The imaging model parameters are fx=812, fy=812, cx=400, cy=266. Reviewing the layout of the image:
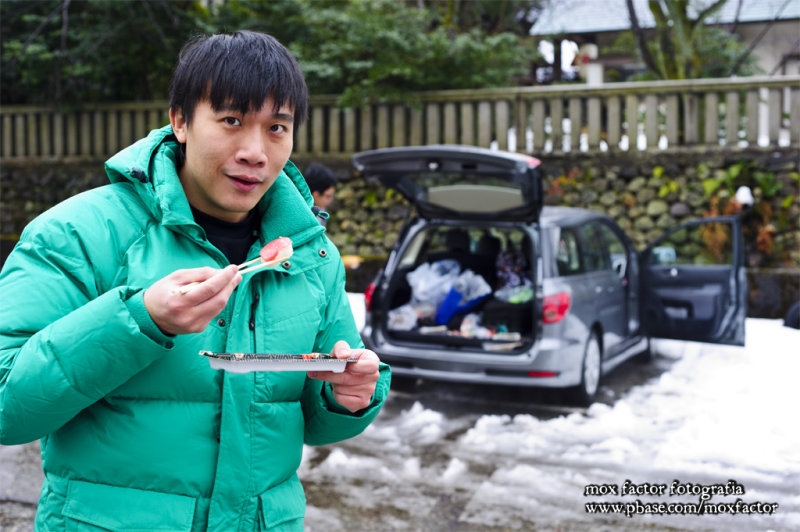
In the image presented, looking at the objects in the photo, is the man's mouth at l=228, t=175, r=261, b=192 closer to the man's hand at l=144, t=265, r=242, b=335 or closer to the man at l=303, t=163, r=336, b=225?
the man's hand at l=144, t=265, r=242, b=335

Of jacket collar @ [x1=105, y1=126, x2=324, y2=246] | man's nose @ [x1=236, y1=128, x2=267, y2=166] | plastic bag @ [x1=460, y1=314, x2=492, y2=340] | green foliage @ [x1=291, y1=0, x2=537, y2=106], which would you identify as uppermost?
green foliage @ [x1=291, y1=0, x2=537, y2=106]

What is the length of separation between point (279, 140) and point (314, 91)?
40.4 feet

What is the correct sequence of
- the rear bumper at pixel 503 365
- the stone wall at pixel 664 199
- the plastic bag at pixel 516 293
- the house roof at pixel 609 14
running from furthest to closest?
the house roof at pixel 609 14 < the stone wall at pixel 664 199 < the plastic bag at pixel 516 293 < the rear bumper at pixel 503 365

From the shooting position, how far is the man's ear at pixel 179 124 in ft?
5.51

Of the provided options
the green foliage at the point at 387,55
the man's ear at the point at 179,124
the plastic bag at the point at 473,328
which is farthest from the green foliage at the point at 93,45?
the man's ear at the point at 179,124

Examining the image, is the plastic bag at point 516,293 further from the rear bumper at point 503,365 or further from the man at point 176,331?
the man at point 176,331

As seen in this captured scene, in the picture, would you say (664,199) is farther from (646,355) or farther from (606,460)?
(606,460)

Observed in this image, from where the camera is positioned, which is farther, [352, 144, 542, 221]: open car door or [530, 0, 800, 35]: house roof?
[530, 0, 800, 35]: house roof

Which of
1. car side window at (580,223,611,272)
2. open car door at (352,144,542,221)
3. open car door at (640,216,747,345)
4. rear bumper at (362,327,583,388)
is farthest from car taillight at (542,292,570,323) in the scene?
open car door at (640,216,747,345)

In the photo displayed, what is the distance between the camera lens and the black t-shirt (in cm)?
172

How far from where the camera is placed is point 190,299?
1.30 m

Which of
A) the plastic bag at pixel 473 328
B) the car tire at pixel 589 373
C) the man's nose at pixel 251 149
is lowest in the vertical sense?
the car tire at pixel 589 373

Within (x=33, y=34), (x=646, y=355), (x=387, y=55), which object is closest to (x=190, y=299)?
(x=646, y=355)

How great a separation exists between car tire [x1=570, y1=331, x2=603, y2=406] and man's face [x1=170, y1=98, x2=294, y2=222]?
5.29 metres
